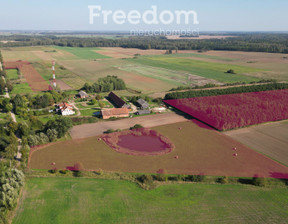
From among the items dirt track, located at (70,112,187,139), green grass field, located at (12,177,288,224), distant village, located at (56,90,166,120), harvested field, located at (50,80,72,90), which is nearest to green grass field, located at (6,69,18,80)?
harvested field, located at (50,80,72,90)

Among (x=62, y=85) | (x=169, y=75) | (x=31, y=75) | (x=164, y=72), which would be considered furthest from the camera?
(x=164, y=72)

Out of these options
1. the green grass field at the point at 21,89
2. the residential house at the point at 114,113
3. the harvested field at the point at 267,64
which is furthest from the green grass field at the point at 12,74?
the harvested field at the point at 267,64

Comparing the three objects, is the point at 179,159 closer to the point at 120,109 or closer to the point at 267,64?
the point at 120,109

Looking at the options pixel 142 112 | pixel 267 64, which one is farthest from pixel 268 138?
pixel 267 64

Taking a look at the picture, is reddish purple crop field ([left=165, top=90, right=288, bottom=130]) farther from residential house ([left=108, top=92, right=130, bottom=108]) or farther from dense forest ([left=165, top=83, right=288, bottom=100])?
residential house ([left=108, top=92, right=130, bottom=108])

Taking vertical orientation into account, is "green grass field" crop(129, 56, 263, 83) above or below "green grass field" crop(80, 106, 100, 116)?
above
